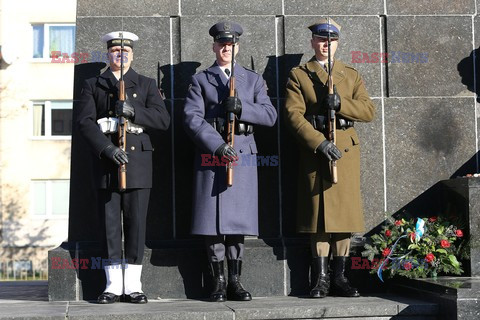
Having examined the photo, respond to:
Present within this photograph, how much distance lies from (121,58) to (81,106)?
21.0 inches

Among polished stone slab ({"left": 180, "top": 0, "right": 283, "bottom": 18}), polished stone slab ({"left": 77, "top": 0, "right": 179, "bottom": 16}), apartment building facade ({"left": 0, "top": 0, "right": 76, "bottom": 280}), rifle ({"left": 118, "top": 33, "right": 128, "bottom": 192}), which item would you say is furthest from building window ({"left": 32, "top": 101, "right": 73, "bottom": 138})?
rifle ({"left": 118, "top": 33, "right": 128, "bottom": 192})

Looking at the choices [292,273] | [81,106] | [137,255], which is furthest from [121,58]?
[292,273]

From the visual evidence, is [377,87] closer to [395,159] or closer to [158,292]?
[395,159]

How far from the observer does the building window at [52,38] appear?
90.7 ft

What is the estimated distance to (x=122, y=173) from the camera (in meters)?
7.64

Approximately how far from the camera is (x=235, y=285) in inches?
306

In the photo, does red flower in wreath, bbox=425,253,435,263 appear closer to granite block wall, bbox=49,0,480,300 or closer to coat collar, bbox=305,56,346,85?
granite block wall, bbox=49,0,480,300

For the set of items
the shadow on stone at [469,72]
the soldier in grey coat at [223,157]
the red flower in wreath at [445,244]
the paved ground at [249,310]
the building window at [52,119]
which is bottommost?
the paved ground at [249,310]

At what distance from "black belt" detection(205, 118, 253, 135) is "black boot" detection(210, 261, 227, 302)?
1.12 meters

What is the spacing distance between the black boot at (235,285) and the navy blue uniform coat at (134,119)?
0.98m

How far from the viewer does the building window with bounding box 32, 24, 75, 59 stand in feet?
90.7

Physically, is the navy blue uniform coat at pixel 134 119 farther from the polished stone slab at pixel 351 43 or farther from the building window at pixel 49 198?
the building window at pixel 49 198

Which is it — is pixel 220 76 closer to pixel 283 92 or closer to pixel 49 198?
pixel 283 92

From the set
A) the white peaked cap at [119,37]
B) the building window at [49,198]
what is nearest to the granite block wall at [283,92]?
the white peaked cap at [119,37]
